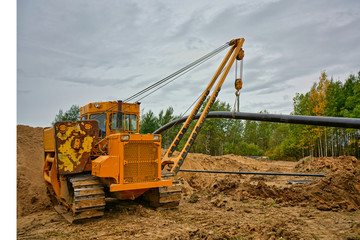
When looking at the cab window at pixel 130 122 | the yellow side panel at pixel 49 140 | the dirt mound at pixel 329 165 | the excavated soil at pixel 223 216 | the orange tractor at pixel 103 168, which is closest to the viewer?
the excavated soil at pixel 223 216

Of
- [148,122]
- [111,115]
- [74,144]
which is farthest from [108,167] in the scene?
[148,122]

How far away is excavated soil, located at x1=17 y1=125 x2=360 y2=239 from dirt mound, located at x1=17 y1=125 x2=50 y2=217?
3 centimetres

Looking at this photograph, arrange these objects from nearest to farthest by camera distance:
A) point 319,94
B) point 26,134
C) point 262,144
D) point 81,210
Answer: point 81,210
point 26,134
point 319,94
point 262,144

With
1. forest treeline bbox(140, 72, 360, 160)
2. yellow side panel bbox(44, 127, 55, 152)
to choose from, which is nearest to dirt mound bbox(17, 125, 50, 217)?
yellow side panel bbox(44, 127, 55, 152)

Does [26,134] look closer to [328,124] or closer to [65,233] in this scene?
[65,233]

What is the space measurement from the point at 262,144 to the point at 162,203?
58673 millimetres

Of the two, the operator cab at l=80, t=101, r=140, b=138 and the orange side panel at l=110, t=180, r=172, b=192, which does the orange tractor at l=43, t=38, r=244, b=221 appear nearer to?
the orange side panel at l=110, t=180, r=172, b=192

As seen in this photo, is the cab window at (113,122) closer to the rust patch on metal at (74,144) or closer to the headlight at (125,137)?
the rust patch on metal at (74,144)

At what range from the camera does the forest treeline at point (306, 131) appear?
111 ft

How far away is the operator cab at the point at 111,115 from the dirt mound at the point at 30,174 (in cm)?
310

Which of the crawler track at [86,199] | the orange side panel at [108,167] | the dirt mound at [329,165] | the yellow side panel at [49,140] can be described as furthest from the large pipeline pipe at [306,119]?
the dirt mound at [329,165]

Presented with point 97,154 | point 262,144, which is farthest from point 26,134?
point 262,144

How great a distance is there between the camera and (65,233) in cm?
586

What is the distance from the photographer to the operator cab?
873 centimetres
